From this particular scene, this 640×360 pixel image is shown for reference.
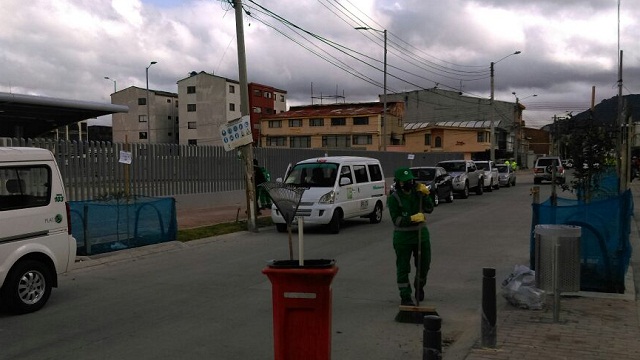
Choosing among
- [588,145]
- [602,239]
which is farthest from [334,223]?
[602,239]

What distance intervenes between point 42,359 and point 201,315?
1.93 meters

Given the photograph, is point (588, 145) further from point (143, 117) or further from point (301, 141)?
point (143, 117)

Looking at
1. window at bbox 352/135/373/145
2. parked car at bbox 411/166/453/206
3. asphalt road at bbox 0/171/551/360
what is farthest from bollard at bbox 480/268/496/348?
window at bbox 352/135/373/145

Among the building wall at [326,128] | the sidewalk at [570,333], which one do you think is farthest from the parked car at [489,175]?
the building wall at [326,128]

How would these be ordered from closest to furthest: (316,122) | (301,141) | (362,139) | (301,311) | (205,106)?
(301,311), (362,139), (205,106), (316,122), (301,141)

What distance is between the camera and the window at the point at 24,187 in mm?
7098

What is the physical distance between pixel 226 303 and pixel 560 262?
4153mm

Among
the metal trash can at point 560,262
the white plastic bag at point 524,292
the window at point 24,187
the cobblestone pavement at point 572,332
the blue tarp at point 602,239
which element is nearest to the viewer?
the cobblestone pavement at point 572,332

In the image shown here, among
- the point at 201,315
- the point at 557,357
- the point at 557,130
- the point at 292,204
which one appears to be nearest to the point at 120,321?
the point at 201,315

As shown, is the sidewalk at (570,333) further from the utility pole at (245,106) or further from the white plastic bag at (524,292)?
the utility pole at (245,106)

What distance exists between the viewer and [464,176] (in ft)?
87.8

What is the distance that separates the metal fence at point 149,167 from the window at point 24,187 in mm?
4770

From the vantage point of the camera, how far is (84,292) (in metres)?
8.32

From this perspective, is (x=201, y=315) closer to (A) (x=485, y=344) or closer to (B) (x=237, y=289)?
(B) (x=237, y=289)
